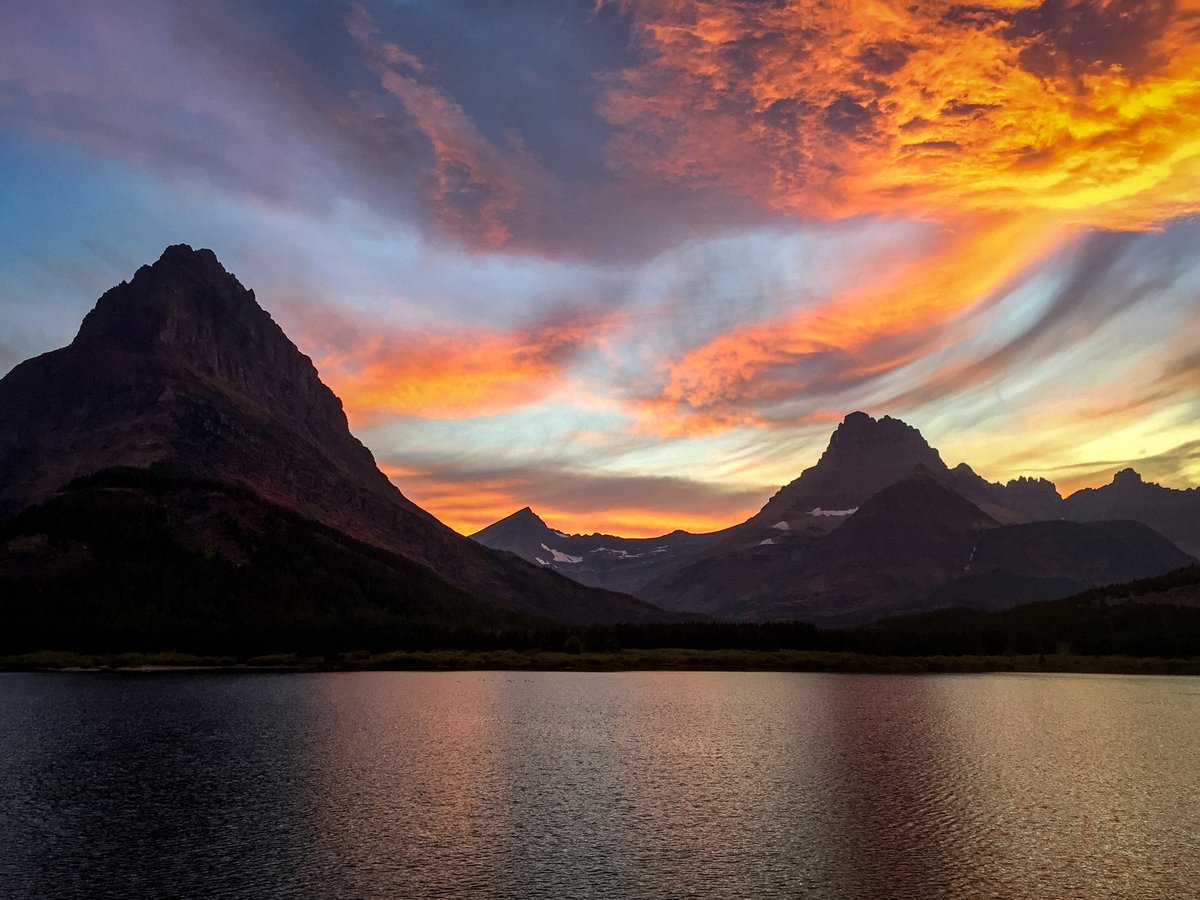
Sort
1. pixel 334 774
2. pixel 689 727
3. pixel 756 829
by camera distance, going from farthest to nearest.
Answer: pixel 689 727 → pixel 334 774 → pixel 756 829

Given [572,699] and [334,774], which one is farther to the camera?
[572,699]

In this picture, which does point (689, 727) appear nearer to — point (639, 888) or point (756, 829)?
point (756, 829)

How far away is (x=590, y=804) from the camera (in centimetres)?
6662

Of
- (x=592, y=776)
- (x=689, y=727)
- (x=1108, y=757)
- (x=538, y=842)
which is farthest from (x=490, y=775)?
(x=1108, y=757)

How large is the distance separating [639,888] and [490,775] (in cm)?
3573

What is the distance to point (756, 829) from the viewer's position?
59.2 meters

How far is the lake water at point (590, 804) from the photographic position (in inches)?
1903

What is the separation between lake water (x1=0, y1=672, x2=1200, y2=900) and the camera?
48.3 meters

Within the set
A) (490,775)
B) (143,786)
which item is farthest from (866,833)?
(143,786)

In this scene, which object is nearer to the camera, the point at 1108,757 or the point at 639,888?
the point at 639,888

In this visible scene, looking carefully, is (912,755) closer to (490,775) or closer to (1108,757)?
(1108,757)

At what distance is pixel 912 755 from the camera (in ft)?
309

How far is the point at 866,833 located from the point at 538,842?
21.9m

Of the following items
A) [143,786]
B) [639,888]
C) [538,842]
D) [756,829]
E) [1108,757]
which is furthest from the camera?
[1108,757]
